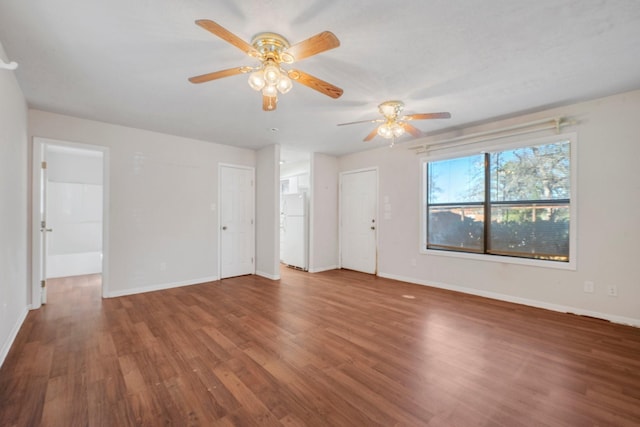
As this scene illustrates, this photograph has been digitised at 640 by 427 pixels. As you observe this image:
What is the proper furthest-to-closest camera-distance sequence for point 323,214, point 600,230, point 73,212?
point 323,214, point 73,212, point 600,230

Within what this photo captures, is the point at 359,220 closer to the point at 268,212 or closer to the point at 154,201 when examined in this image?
the point at 268,212

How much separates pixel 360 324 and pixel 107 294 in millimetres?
3534

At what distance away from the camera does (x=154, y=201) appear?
422cm

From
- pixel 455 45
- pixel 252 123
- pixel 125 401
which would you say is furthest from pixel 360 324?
pixel 252 123

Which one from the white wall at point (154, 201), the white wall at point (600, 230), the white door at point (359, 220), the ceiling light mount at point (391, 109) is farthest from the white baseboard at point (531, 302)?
the white wall at point (154, 201)

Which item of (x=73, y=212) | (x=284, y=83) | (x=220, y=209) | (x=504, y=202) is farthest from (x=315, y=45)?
(x=73, y=212)

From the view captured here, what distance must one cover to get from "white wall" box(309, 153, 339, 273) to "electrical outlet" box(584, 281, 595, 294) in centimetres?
391

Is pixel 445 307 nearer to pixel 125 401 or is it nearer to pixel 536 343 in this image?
pixel 536 343

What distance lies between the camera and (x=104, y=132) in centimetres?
383

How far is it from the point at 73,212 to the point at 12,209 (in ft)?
12.3

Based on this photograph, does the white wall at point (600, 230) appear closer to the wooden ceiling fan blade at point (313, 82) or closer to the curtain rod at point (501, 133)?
the curtain rod at point (501, 133)

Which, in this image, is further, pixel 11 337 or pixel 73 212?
pixel 73 212

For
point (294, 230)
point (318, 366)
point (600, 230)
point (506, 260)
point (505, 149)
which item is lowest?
point (318, 366)

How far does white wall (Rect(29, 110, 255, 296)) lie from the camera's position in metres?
3.84
